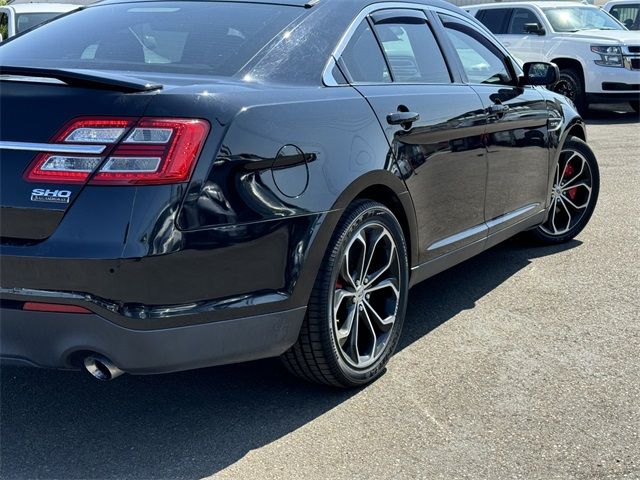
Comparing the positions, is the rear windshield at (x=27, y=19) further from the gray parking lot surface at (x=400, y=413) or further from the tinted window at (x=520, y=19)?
the gray parking lot surface at (x=400, y=413)

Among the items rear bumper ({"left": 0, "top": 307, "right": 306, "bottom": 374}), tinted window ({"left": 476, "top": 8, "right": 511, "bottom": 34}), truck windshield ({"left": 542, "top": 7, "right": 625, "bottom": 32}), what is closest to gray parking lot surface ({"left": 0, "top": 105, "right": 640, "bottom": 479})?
rear bumper ({"left": 0, "top": 307, "right": 306, "bottom": 374})

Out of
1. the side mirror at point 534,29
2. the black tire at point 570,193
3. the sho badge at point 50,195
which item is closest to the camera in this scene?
the sho badge at point 50,195

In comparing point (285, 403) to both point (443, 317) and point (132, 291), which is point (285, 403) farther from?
point (443, 317)

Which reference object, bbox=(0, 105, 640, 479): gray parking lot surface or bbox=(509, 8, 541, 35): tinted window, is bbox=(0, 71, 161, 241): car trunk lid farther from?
bbox=(509, 8, 541, 35): tinted window

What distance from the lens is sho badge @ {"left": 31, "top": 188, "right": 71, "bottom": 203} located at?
9.14 ft

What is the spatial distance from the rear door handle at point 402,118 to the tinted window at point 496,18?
38.2 feet

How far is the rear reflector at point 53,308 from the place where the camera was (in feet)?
9.22

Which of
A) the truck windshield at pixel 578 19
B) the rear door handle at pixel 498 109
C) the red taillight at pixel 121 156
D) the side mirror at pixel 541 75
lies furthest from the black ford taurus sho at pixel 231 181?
the truck windshield at pixel 578 19

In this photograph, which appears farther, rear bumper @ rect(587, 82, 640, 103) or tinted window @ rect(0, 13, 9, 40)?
rear bumper @ rect(587, 82, 640, 103)

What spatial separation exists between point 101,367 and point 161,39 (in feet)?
4.62

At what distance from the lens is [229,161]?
2.93 meters

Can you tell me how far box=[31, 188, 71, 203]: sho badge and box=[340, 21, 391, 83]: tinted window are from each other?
142 centimetres

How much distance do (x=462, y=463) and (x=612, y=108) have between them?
14.0 metres

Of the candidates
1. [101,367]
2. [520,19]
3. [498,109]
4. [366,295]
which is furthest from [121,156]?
[520,19]
